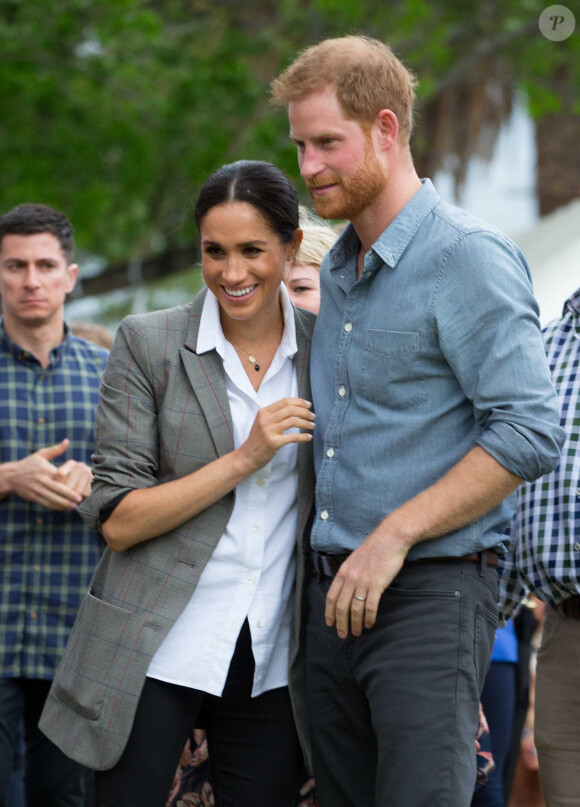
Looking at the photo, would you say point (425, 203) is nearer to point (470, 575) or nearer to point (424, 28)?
point (470, 575)

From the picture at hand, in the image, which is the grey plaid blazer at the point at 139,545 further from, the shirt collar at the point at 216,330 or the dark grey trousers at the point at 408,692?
the dark grey trousers at the point at 408,692

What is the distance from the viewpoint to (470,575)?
2.74 meters

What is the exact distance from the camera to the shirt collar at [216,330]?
3.05 m

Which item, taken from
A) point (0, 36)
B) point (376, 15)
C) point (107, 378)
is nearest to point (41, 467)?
point (107, 378)

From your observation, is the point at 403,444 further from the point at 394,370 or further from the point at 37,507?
the point at 37,507

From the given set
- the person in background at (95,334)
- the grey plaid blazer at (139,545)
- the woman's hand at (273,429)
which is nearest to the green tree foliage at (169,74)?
the person in background at (95,334)

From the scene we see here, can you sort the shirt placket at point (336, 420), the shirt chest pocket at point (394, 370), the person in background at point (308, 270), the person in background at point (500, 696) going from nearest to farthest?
the shirt chest pocket at point (394, 370) → the shirt placket at point (336, 420) → the person in background at point (308, 270) → the person in background at point (500, 696)

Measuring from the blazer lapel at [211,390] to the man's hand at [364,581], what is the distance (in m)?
0.49

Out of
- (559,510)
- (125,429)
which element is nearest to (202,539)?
(125,429)

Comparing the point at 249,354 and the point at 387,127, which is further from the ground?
the point at 387,127

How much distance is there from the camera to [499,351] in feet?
8.54

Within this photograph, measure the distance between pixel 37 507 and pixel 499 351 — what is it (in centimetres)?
237

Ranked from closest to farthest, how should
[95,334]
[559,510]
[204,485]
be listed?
[204,485], [559,510], [95,334]

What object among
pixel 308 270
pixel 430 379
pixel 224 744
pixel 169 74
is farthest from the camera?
pixel 169 74
